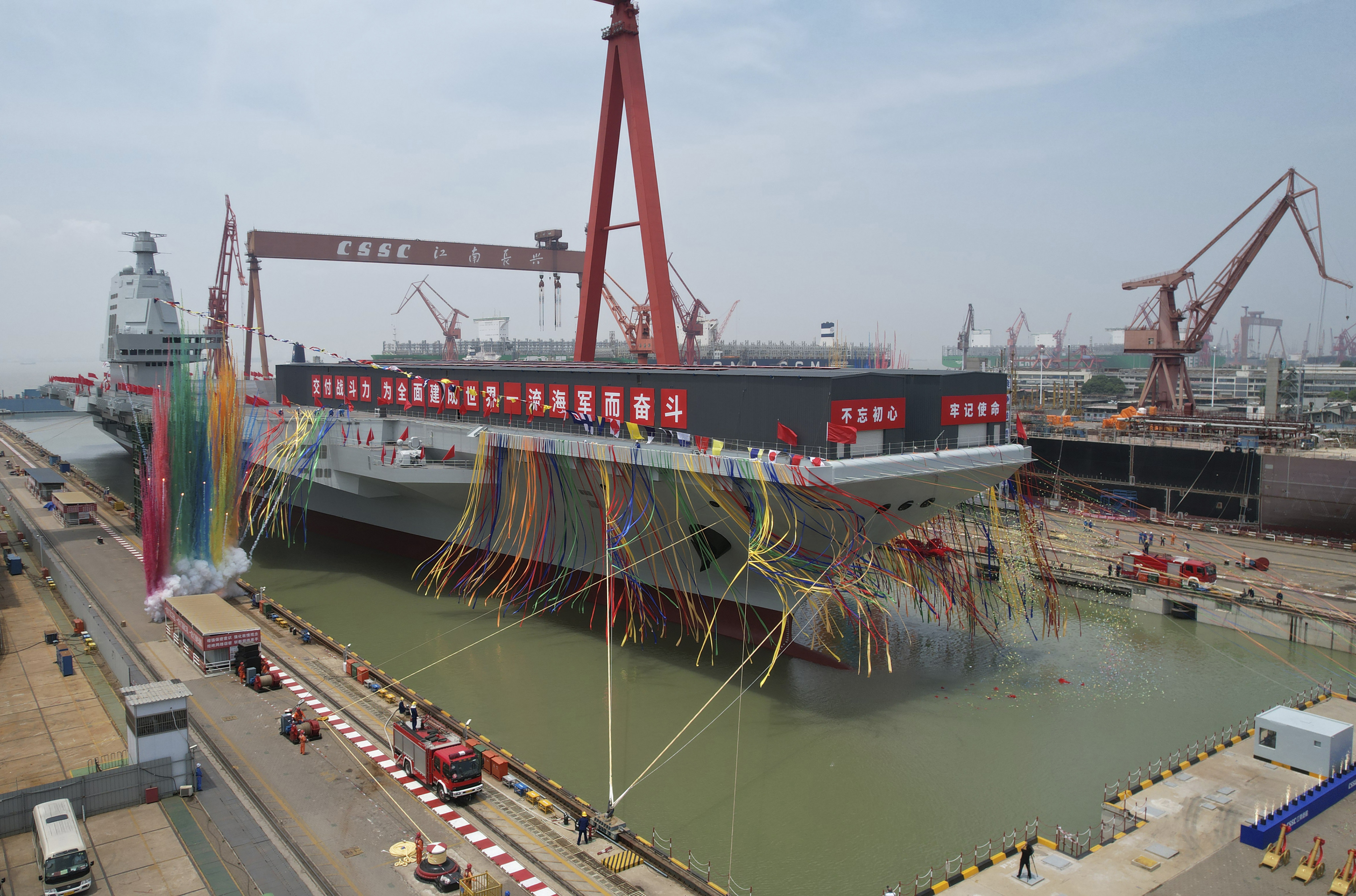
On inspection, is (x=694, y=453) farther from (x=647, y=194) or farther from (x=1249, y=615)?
(x=1249, y=615)

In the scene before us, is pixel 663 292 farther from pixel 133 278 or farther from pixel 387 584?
pixel 133 278

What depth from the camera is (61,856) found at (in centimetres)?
853

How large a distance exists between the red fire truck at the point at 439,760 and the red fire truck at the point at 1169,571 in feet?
58.2

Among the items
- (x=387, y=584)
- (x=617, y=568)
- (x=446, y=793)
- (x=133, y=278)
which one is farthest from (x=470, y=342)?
(x=446, y=793)

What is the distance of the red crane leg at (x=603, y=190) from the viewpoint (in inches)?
839

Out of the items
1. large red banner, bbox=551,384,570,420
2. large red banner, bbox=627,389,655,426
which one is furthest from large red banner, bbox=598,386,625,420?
large red banner, bbox=551,384,570,420

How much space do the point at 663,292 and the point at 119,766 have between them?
43.7ft

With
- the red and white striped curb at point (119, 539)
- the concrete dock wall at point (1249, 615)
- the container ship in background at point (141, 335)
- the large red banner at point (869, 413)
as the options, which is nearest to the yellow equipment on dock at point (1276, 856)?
the large red banner at point (869, 413)

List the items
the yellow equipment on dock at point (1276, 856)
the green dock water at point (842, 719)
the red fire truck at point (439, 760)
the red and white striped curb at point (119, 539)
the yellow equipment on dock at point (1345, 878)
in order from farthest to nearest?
1. the red and white striped curb at point (119, 539)
2. the green dock water at point (842, 719)
3. the red fire truck at point (439, 760)
4. the yellow equipment on dock at point (1276, 856)
5. the yellow equipment on dock at point (1345, 878)

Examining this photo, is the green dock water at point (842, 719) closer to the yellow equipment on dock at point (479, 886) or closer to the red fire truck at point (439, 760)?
the red fire truck at point (439, 760)

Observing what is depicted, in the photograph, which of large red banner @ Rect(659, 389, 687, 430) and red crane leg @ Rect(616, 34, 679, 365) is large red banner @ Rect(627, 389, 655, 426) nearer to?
large red banner @ Rect(659, 389, 687, 430)

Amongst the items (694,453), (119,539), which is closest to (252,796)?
(694,453)

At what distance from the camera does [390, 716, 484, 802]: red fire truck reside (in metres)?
10.9

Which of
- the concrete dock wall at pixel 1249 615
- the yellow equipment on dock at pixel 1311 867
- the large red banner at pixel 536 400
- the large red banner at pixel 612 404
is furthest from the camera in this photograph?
the large red banner at pixel 536 400
